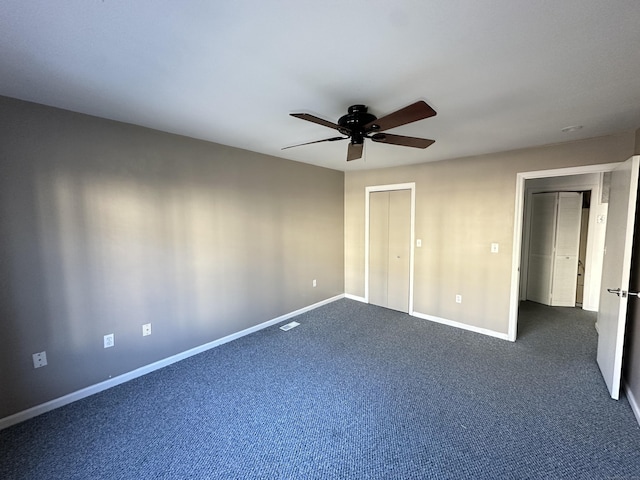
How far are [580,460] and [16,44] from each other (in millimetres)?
3975

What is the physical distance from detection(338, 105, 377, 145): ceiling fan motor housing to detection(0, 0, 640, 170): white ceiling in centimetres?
7

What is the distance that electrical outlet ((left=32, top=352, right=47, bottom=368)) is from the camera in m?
2.10

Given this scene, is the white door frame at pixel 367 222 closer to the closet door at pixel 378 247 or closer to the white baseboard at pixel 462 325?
the closet door at pixel 378 247

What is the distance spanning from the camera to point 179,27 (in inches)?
47.9

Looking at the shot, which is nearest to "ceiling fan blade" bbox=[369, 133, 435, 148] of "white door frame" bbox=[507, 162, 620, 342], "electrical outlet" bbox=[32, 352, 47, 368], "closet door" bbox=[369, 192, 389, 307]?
"white door frame" bbox=[507, 162, 620, 342]

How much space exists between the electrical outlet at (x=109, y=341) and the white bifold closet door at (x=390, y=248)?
365cm

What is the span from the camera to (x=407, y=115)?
61.6 inches

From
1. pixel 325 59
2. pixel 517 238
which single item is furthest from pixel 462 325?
A: pixel 325 59

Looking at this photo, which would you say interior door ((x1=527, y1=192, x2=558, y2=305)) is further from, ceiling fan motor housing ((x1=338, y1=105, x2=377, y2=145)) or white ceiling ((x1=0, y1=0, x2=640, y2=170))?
ceiling fan motor housing ((x1=338, y1=105, x2=377, y2=145))

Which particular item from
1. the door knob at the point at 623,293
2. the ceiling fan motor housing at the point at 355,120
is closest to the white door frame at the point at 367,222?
the door knob at the point at 623,293

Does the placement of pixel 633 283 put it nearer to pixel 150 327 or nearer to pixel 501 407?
pixel 501 407

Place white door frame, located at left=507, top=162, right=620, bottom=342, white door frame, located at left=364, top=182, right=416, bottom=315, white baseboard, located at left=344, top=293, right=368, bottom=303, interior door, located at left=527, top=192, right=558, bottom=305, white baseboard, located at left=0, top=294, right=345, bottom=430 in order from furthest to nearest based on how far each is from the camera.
Answer: white baseboard, located at left=344, top=293, right=368, bottom=303 → interior door, located at left=527, top=192, right=558, bottom=305 → white door frame, located at left=364, top=182, right=416, bottom=315 → white door frame, located at left=507, top=162, right=620, bottom=342 → white baseboard, located at left=0, top=294, right=345, bottom=430

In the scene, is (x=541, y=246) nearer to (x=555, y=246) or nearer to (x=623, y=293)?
(x=555, y=246)

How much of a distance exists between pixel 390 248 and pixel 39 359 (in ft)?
13.9
